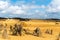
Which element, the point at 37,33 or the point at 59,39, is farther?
the point at 37,33

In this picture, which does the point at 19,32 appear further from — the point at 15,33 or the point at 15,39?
the point at 15,39

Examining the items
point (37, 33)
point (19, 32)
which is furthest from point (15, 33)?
point (37, 33)

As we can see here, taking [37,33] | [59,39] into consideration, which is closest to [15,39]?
[59,39]

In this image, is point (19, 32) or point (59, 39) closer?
point (59, 39)

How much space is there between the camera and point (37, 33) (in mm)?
29359

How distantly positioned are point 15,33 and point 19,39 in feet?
17.3

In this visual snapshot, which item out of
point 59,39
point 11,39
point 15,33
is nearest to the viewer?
point 11,39

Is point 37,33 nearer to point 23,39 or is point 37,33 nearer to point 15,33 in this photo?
point 15,33

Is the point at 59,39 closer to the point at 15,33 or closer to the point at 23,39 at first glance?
the point at 23,39

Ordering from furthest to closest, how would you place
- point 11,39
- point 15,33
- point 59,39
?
point 15,33
point 59,39
point 11,39

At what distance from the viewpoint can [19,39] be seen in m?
22.4

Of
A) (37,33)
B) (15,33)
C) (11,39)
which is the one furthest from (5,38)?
(37,33)

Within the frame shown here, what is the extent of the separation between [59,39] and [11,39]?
18.8ft

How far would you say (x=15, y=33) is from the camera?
27.6m
